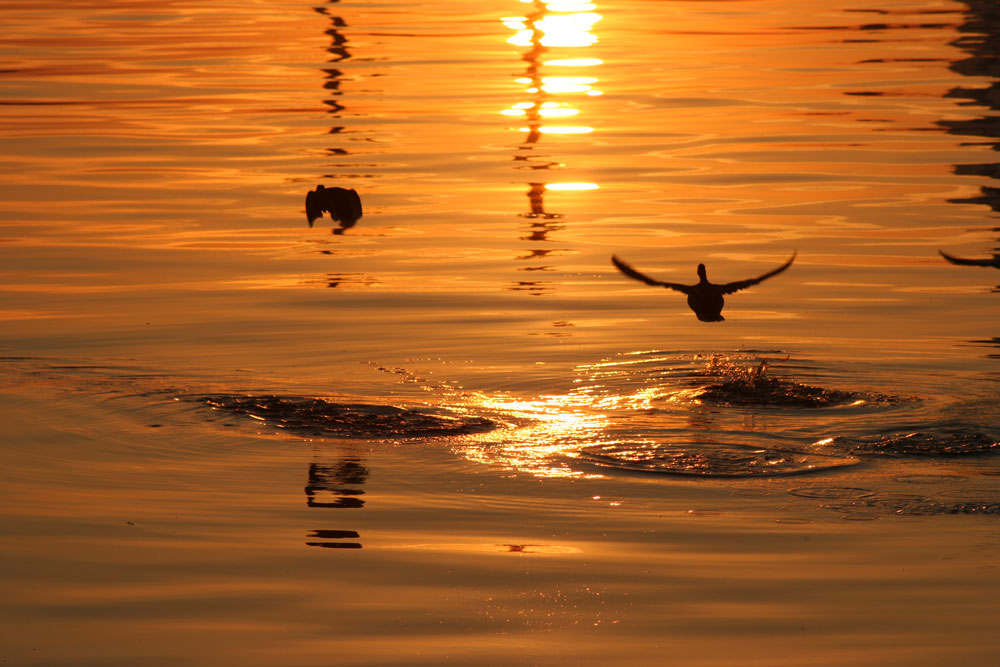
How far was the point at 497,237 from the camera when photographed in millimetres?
18047

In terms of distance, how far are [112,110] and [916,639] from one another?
2218 cm

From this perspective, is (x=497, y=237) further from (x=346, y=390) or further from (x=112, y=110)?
(x=112, y=110)

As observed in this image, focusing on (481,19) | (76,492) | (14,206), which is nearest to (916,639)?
(76,492)

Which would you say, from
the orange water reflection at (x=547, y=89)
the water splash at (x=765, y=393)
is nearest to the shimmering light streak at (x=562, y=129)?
the orange water reflection at (x=547, y=89)

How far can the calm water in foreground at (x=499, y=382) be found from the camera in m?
7.65

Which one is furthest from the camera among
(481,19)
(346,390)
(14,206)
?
(481,19)

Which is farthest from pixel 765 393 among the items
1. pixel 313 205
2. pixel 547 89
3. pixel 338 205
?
pixel 547 89

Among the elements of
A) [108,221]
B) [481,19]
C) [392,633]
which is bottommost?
[392,633]

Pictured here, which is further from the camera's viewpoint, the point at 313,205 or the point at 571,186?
the point at 571,186

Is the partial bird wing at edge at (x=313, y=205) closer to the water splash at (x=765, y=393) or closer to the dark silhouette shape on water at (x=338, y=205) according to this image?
the dark silhouette shape on water at (x=338, y=205)

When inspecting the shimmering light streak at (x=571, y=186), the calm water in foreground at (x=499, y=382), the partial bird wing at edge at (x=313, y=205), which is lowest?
the calm water in foreground at (x=499, y=382)

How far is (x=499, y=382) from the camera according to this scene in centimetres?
1215

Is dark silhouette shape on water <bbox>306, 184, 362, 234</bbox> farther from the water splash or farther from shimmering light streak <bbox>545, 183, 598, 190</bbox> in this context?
shimmering light streak <bbox>545, 183, 598, 190</bbox>

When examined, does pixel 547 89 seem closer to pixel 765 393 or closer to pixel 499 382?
pixel 499 382
